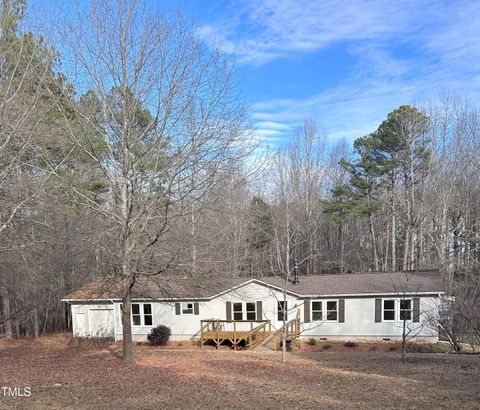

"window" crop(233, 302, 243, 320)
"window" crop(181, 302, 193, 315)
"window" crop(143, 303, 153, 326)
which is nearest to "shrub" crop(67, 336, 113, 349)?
"window" crop(143, 303, 153, 326)

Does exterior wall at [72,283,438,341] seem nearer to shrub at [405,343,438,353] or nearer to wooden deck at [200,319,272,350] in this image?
wooden deck at [200,319,272,350]

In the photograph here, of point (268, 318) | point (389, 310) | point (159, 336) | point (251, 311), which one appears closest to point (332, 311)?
point (389, 310)

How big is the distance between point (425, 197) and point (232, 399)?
27.4 metres

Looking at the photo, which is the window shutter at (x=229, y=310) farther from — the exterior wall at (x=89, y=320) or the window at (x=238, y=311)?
the exterior wall at (x=89, y=320)

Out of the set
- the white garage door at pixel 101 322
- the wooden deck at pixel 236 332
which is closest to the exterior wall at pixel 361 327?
the wooden deck at pixel 236 332

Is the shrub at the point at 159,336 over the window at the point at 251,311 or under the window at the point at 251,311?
under

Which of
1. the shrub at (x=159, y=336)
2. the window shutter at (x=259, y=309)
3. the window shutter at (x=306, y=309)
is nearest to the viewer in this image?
the shrub at (x=159, y=336)

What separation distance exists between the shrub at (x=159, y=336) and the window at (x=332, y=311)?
8.01m

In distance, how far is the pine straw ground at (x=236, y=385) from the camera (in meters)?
6.45

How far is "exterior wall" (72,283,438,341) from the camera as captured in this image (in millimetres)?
20016

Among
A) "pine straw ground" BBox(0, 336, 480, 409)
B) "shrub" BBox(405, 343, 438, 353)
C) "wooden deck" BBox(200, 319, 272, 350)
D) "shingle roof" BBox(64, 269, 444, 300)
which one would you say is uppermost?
"pine straw ground" BBox(0, 336, 480, 409)

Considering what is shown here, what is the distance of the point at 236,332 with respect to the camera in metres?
19.1

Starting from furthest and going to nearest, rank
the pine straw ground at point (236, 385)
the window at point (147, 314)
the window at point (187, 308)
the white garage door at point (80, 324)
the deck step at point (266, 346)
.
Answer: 1. the white garage door at point (80, 324)
2. the window at point (147, 314)
3. the window at point (187, 308)
4. the deck step at point (266, 346)
5. the pine straw ground at point (236, 385)

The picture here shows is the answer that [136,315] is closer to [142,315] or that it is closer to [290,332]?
[142,315]
